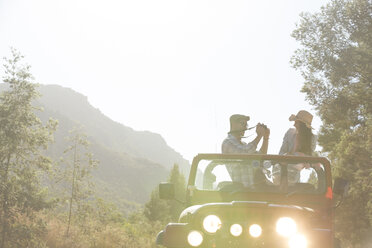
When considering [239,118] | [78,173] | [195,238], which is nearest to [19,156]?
[78,173]

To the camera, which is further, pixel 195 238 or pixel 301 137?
pixel 301 137

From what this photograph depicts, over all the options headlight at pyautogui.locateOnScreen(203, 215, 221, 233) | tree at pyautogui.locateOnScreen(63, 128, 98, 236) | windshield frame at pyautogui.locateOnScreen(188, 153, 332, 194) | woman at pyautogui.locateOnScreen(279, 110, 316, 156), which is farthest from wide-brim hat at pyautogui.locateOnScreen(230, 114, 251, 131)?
tree at pyautogui.locateOnScreen(63, 128, 98, 236)

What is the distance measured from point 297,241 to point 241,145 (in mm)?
2452

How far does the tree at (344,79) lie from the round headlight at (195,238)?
1602 cm

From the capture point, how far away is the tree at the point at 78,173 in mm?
19953

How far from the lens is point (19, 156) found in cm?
1641

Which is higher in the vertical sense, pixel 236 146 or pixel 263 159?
pixel 236 146

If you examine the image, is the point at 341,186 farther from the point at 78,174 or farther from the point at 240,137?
the point at 78,174

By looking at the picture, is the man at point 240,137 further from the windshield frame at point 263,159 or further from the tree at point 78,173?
the tree at point 78,173

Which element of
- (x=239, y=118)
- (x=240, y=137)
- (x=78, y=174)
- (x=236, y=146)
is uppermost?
(x=239, y=118)

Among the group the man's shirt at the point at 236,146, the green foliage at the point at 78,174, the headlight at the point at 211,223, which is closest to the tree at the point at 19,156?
the green foliage at the point at 78,174

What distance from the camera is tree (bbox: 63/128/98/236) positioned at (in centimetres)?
1995

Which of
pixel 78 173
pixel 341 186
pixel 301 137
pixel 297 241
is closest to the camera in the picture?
pixel 297 241

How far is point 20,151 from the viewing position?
16.4 m
